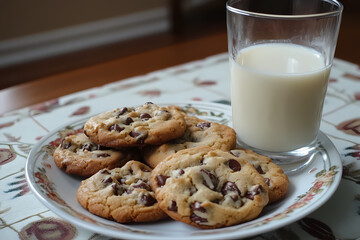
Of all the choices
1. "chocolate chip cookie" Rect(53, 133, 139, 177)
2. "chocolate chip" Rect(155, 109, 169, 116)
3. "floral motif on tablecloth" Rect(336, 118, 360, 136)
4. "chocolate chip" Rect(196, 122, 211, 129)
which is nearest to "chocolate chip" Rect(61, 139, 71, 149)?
"chocolate chip cookie" Rect(53, 133, 139, 177)

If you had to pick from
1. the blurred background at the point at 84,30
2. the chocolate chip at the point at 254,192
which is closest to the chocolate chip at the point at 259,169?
the chocolate chip at the point at 254,192

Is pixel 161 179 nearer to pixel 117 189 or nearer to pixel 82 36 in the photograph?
pixel 117 189

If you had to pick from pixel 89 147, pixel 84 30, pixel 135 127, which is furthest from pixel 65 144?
pixel 84 30

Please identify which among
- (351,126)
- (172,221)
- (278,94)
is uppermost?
(278,94)

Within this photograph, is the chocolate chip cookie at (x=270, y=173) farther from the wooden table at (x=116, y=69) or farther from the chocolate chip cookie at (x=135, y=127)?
the wooden table at (x=116, y=69)

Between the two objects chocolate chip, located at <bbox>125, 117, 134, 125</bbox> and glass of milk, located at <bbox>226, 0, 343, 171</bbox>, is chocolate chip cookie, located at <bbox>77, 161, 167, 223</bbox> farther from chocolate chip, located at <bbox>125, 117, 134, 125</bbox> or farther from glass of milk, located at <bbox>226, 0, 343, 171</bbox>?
glass of milk, located at <bbox>226, 0, 343, 171</bbox>

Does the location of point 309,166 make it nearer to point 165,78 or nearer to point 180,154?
point 180,154

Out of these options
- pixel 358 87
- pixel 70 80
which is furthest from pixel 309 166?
pixel 70 80

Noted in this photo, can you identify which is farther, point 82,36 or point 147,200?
point 82,36
